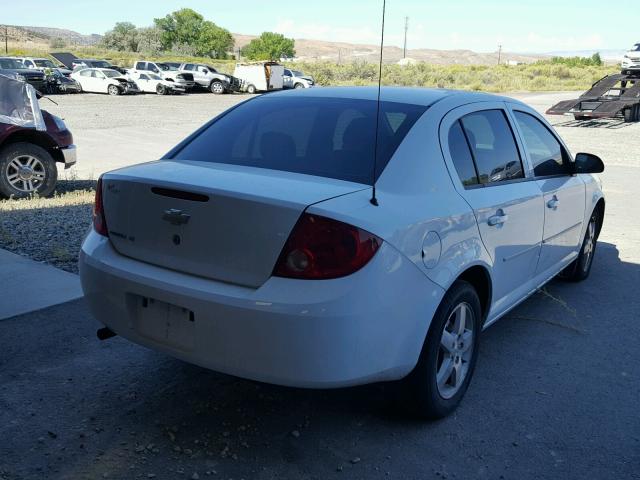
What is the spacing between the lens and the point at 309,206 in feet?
9.07

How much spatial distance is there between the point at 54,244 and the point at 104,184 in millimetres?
3415

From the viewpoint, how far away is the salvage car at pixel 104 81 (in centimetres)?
3600

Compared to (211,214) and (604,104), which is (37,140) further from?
(604,104)

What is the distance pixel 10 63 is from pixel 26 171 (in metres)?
30.9

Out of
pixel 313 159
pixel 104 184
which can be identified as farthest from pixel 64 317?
pixel 313 159

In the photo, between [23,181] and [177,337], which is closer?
[177,337]

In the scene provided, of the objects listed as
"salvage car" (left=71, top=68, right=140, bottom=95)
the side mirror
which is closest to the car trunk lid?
the side mirror

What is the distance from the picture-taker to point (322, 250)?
8.96ft

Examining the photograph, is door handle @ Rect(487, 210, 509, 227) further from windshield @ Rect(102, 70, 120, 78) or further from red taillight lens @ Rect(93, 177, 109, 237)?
windshield @ Rect(102, 70, 120, 78)

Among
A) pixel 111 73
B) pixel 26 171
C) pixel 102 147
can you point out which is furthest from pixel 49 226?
pixel 111 73

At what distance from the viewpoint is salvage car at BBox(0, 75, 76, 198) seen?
8391 millimetres

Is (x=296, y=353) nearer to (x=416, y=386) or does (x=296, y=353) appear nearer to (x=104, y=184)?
(x=416, y=386)

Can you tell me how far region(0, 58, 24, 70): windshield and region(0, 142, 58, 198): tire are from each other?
29823mm

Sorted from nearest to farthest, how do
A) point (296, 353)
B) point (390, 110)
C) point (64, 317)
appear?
1. point (296, 353)
2. point (390, 110)
3. point (64, 317)
